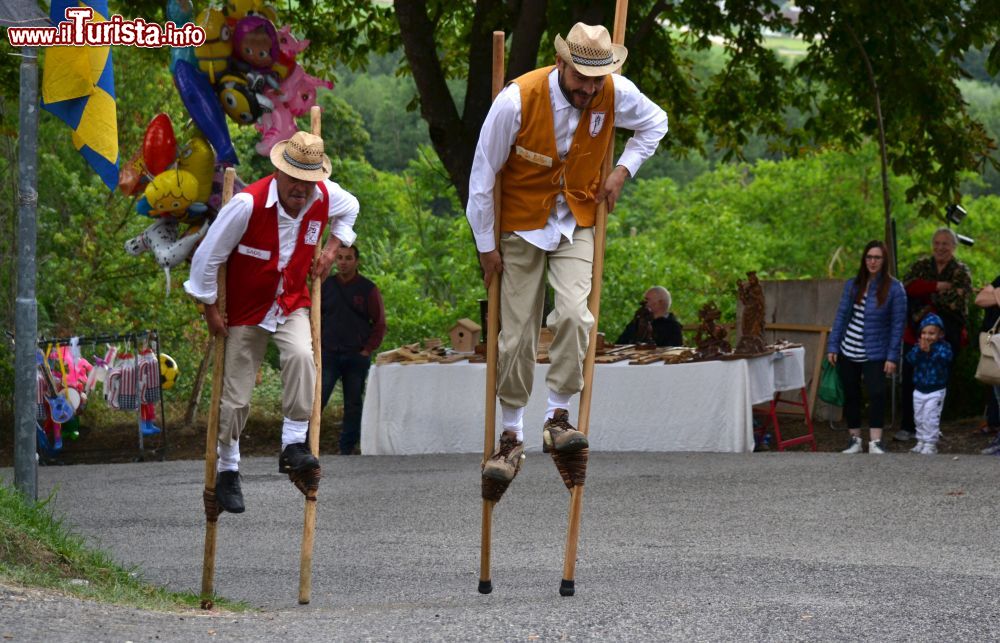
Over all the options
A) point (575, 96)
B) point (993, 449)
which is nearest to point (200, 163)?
point (575, 96)

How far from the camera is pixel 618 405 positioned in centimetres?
1519

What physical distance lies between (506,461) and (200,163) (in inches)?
227

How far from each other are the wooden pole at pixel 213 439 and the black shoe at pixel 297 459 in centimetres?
47

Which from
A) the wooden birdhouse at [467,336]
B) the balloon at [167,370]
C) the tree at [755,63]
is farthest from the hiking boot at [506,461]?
the balloon at [167,370]

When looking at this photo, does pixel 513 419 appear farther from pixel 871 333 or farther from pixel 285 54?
pixel 871 333

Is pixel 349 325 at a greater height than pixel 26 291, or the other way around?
pixel 26 291

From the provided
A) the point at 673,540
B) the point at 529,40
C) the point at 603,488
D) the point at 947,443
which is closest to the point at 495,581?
the point at 673,540

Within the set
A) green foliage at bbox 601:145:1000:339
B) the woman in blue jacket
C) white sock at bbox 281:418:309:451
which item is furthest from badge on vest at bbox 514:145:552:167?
green foliage at bbox 601:145:1000:339

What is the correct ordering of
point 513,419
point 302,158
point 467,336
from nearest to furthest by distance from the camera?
point 513,419, point 302,158, point 467,336

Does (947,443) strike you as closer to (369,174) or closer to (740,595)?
(740,595)

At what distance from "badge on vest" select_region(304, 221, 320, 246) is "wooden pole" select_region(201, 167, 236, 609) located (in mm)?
487

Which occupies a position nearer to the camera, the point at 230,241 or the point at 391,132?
the point at 230,241

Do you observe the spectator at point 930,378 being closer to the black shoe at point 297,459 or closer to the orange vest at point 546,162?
the orange vest at point 546,162

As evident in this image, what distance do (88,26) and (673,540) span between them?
530 cm
